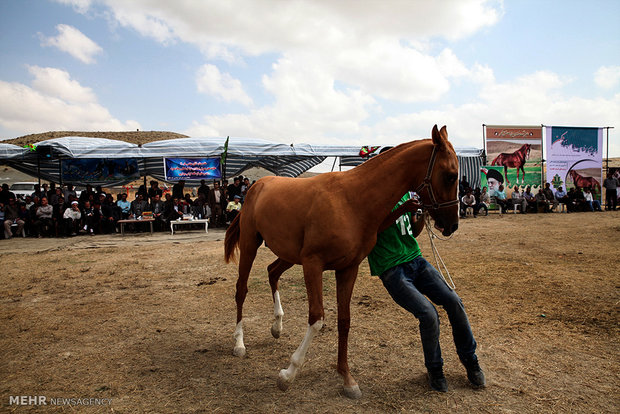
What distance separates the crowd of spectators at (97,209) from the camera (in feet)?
45.3

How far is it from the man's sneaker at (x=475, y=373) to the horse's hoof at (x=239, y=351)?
2042 millimetres

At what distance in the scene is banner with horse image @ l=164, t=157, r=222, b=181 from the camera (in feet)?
52.3

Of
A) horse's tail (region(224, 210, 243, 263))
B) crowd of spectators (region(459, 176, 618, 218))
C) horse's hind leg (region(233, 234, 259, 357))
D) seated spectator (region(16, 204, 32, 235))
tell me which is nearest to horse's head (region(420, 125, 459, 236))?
horse's hind leg (region(233, 234, 259, 357))

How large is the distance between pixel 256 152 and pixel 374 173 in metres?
13.3

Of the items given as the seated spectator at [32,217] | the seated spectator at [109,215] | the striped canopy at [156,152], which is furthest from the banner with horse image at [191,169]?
the seated spectator at [32,217]

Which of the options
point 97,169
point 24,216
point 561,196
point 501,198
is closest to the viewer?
point 24,216

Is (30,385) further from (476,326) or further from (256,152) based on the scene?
(256,152)

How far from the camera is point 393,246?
3146mm

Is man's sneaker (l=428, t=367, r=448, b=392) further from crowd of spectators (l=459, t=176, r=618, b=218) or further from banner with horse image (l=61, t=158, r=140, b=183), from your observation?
crowd of spectators (l=459, t=176, r=618, b=218)

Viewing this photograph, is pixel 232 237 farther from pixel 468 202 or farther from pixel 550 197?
pixel 550 197

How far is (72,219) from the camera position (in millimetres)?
13945

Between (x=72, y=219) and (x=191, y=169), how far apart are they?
484 centimetres

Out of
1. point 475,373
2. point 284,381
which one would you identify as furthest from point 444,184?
point 284,381

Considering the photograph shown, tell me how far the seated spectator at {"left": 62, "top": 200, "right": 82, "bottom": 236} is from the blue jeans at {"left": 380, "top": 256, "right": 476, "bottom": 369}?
1437 centimetres
